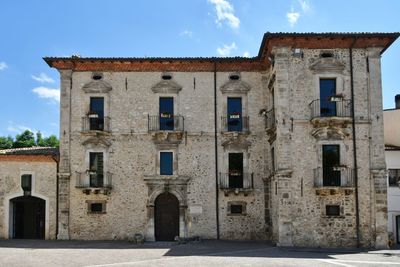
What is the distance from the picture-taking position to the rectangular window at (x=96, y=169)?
89.4ft

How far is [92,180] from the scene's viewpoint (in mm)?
27281

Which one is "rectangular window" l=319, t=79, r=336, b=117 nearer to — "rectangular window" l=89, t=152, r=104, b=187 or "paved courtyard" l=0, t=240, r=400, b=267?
"paved courtyard" l=0, t=240, r=400, b=267

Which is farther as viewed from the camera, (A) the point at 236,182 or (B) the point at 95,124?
(B) the point at 95,124

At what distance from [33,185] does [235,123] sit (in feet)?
40.3

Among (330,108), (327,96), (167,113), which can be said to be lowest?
(330,108)

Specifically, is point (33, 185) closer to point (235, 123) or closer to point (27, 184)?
point (27, 184)

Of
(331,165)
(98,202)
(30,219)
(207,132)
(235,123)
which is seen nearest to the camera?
(331,165)

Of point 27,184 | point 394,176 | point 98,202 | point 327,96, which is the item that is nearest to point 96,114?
point 98,202

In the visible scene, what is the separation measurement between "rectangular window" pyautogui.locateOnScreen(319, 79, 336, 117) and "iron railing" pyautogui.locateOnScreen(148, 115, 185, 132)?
7.95m

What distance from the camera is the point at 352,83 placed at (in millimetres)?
24766

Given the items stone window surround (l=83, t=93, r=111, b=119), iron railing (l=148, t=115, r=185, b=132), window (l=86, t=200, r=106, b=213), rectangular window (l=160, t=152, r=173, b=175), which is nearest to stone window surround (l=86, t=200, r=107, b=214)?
window (l=86, t=200, r=106, b=213)

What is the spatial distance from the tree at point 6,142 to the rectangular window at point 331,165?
42.6 meters

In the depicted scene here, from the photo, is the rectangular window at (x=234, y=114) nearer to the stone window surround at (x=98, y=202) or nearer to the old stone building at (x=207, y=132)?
the old stone building at (x=207, y=132)

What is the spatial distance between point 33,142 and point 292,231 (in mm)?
42878
